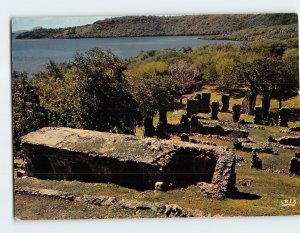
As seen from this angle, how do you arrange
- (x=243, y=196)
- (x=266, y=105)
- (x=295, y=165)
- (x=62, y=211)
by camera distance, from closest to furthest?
(x=62, y=211), (x=243, y=196), (x=295, y=165), (x=266, y=105)

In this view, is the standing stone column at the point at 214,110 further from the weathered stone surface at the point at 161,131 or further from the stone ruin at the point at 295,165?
the stone ruin at the point at 295,165

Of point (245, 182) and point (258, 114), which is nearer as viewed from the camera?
point (245, 182)

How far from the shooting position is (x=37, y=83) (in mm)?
5801

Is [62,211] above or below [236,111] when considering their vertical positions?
below

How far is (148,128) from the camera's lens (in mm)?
5883

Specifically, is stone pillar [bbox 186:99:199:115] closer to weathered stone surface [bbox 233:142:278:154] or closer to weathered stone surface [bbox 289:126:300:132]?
weathered stone surface [bbox 233:142:278:154]

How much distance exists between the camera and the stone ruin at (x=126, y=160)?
5.71 metres

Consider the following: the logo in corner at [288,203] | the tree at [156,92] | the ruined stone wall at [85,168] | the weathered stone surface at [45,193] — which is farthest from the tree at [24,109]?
the logo in corner at [288,203]

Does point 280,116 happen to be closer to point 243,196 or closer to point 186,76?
point 243,196

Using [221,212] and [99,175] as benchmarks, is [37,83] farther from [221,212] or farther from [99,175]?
[221,212]

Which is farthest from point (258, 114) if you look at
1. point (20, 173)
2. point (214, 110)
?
point (20, 173)

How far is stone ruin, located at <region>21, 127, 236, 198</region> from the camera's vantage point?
18.7 ft

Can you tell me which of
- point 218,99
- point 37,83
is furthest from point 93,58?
point 218,99

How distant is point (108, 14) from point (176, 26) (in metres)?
0.72
